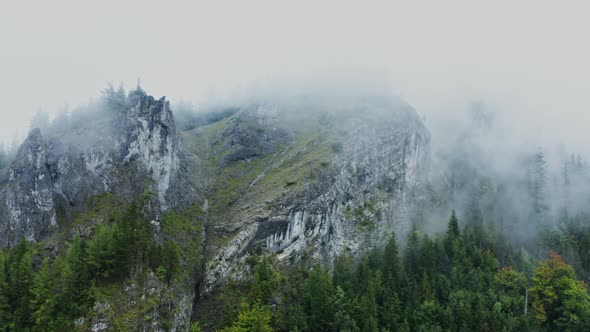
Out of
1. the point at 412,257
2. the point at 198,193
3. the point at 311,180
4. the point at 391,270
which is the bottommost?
the point at 412,257

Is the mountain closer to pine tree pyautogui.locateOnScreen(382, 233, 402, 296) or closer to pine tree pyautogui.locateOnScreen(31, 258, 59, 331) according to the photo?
pine tree pyautogui.locateOnScreen(31, 258, 59, 331)

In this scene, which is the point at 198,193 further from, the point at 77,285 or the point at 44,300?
the point at 44,300

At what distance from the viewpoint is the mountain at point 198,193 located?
77.8m

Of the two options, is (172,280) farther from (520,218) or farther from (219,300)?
(520,218)

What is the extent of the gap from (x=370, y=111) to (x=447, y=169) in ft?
116

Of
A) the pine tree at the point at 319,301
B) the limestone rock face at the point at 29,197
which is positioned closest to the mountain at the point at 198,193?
the limestone rock face at the point at 29,197

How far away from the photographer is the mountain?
77.8 meters

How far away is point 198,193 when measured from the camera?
102 metres

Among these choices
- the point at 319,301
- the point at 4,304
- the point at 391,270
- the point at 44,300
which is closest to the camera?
the point at 4,304

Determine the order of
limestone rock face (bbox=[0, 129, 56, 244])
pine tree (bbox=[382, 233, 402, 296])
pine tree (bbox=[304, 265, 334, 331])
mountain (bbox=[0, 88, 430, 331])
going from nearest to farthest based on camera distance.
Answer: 1. pine tree (bbox=[304, 265, 334, 331])
2. pine tree (bbox=[382, 233, 402, 296])
3. mountain (bbox=[0, 88, 430, 331])
4. limestone rock face (bbox=[0, 129, 56, 244])

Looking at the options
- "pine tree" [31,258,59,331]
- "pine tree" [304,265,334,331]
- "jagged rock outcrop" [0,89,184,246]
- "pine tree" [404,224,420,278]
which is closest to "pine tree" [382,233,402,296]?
"pine tree" [404,224,420,278]

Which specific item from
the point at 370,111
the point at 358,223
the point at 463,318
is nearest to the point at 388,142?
the point at 370,111

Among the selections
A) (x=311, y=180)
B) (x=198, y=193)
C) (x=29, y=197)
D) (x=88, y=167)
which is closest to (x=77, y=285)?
(x=29, y=197)

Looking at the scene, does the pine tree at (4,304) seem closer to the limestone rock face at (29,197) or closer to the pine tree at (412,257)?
the limestone rock face at (29,197)
